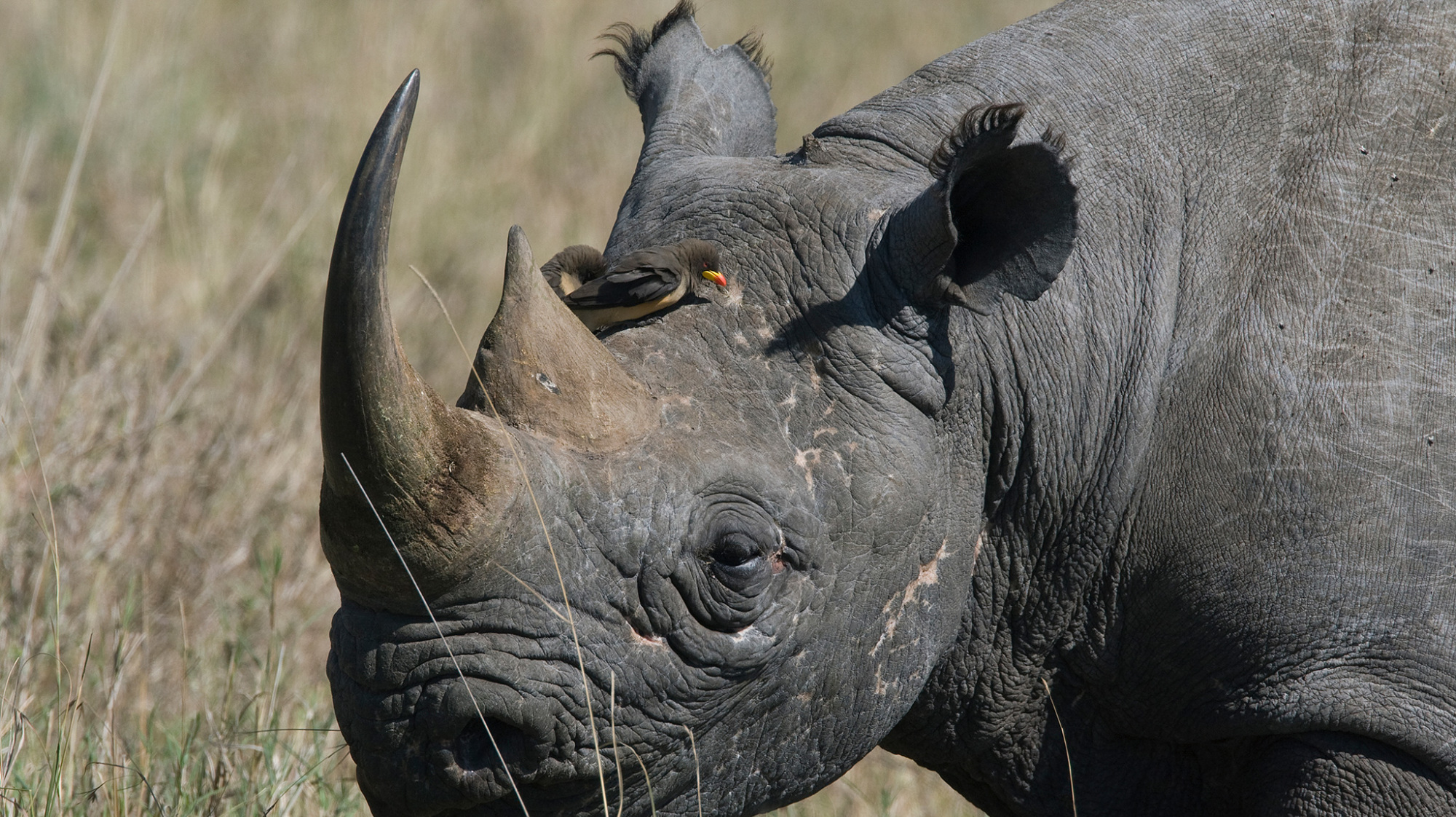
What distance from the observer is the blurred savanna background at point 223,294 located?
4.45 metres

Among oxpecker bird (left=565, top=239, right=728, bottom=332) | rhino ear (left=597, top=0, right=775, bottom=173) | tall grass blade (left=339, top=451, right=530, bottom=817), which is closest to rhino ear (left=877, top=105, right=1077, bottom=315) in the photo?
oxpecker bird (left=565, top=239, right=728, bottom=332)

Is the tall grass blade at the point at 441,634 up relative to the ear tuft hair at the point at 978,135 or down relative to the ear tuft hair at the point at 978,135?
down

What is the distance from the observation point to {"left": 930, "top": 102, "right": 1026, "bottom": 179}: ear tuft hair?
10.2 feet

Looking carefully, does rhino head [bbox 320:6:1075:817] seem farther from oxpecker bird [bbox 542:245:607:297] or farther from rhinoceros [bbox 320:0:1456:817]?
oxpecker bird [bbox 542:245:607:297]

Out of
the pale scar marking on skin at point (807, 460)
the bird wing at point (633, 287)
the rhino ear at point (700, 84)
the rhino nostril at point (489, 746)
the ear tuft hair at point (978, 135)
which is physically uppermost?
the rhino ear at point (700, 84)

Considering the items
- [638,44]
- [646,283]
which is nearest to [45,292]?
[638,44]

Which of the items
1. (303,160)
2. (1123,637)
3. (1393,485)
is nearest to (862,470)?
(1123,637)

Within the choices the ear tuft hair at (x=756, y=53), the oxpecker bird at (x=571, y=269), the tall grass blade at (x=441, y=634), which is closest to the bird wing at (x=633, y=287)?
the oxpecker bird at (x=571, y=269)

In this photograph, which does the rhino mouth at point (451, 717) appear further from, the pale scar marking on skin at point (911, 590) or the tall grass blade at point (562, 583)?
the pale scar marking on skin at point (911, 590)

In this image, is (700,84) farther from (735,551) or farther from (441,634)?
(441,634)

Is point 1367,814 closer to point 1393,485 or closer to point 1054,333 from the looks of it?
point 1393,485

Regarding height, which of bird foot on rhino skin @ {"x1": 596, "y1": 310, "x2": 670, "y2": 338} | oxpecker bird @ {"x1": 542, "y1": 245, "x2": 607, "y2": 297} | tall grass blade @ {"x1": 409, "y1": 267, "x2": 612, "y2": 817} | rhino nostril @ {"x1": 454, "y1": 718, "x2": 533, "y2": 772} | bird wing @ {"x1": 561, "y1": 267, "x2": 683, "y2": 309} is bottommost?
rhino nostril @ {"x1": 454, "y1": 718, "x2": 533, "y2": 772}

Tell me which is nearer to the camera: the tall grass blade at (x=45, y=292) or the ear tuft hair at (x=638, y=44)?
the ear tuft hair at (x=638, y=44)

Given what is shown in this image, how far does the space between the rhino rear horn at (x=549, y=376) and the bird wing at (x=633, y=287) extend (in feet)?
0.62
